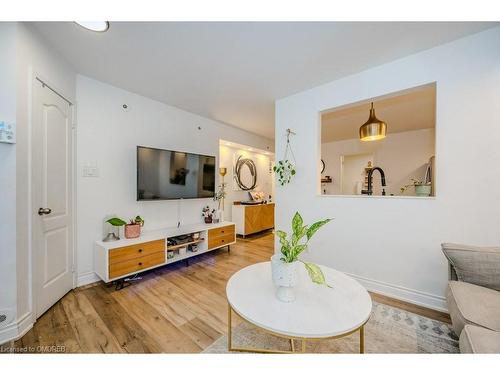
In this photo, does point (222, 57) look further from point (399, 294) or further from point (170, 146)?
point (399, 294)

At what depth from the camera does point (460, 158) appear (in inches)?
61.6

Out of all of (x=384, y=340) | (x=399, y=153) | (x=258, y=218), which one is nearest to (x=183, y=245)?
(x=258, y=218)

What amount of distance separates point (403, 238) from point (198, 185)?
8.31ft

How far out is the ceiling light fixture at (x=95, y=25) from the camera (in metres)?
1.40

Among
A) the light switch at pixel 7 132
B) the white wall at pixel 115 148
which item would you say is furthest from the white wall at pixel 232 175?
the light switch at pixel 7 132

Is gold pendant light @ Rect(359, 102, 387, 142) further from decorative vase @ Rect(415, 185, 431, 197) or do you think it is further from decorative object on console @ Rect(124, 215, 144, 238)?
decorative object on console @ Rect(124, 215, 144, 238)

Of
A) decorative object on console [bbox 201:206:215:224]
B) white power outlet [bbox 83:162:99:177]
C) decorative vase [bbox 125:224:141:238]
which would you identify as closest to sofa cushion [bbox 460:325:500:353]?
decorative vase [bbox 125:224:141:238]

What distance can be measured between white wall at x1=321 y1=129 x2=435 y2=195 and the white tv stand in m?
4.10

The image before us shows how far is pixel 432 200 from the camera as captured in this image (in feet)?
5.49

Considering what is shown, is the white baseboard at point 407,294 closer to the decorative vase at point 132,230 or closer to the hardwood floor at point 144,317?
the hardwood floor at point 144,317

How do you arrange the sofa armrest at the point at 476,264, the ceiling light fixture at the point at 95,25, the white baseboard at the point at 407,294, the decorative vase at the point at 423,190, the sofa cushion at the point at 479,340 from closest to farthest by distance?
1. the sofa cushion at the point at 479,340
2. the sofa armrest at the point at 476,264
3. the ceiling light fixture at the point at 95,25
4. the white baseboard at the point at 407,294
5. the decorative vase at the point at 423,190

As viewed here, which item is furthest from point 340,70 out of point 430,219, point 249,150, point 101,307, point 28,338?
point 28,338

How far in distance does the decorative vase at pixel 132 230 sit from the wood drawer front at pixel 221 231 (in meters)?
0.92

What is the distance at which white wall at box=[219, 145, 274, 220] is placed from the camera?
13.7ft
